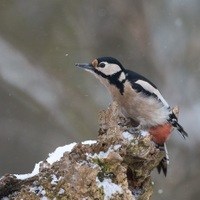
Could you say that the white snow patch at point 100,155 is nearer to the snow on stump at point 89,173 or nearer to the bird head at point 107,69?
the snow on stump at point 89,173

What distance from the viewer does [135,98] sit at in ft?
11.6

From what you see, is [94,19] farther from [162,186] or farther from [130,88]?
[130,88]

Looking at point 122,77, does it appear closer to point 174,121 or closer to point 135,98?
point 135,98

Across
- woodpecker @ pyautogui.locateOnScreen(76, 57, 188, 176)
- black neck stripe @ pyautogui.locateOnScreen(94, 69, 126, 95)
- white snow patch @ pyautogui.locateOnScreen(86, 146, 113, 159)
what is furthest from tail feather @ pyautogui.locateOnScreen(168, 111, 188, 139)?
white snow patch @ pyautogui.locateOnScreen(86, 146, 113, 159)

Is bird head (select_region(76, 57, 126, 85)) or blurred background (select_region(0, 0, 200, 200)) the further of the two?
blurred background (select_region(0, 0, 200, 200))

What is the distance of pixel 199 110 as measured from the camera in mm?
7234

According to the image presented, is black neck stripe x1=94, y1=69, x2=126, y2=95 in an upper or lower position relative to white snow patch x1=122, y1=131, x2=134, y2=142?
upper

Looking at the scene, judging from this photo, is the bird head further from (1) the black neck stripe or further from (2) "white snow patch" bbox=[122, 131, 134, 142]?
(2) "white snow patch" bbox=[122, 131, 134, 142]

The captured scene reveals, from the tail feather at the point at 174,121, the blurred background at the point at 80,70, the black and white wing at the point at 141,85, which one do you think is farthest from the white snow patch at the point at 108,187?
the blurred background at the point at 80,70

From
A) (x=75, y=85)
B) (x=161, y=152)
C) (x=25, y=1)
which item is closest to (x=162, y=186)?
(x=75, y=85)

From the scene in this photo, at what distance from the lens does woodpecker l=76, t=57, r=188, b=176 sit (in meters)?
3.44

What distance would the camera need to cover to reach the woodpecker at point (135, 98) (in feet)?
11.3

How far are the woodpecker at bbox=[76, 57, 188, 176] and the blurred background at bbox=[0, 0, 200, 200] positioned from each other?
3.22 metres

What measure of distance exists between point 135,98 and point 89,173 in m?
1.22
